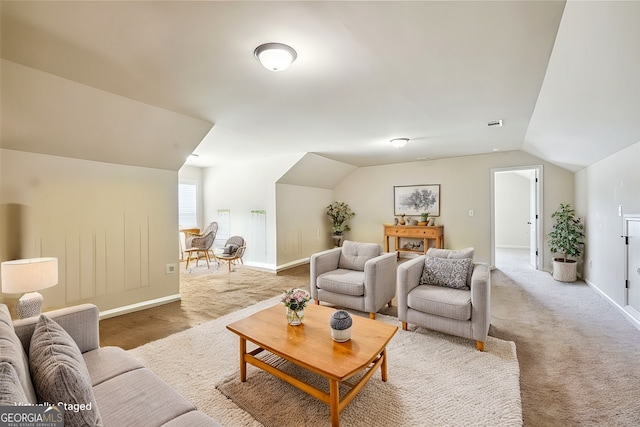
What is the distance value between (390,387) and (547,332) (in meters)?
2.00

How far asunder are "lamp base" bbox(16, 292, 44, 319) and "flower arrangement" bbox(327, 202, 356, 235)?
5580mm

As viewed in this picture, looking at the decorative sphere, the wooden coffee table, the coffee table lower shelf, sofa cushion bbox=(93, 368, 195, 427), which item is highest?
the decorative sphere

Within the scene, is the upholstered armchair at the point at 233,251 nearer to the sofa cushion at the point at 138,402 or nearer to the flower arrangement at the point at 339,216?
the flower arrangement at the point at 339,216

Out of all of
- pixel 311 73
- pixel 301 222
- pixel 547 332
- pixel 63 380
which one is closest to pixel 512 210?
pixel 301 222

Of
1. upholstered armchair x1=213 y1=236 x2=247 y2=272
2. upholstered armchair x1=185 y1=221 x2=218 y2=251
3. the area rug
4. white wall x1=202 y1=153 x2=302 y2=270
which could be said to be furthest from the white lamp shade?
white wall x1=202 y1=153 x2=302 y2=270

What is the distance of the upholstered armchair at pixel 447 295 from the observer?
2.45 m

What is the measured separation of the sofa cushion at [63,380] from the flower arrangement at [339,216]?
6188 millimetres

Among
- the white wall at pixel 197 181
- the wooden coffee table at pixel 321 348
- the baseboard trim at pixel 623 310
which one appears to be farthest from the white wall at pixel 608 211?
the white wall at pixel 197 181

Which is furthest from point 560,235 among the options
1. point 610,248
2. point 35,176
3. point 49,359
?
point 35,176

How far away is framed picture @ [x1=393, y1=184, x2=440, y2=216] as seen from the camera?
6320mm

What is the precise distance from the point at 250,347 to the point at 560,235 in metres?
5.18

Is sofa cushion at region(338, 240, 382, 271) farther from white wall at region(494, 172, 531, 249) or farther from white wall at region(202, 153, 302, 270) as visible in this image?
white wall at region(494, 172, 531, 249)

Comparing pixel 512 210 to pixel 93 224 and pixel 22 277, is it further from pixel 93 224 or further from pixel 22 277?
pixel 22 277

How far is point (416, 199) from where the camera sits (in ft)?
21.5
